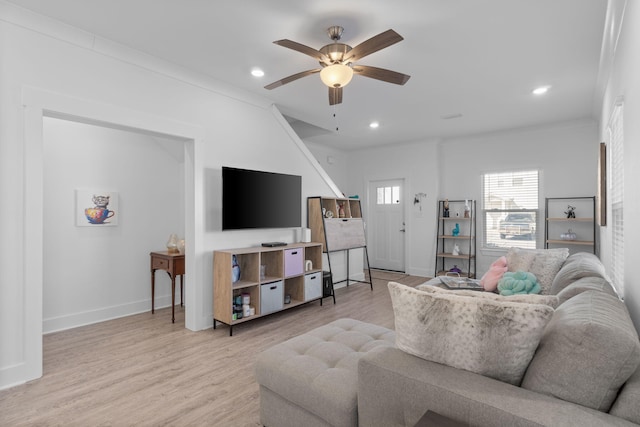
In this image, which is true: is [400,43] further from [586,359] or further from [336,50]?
[586,359]

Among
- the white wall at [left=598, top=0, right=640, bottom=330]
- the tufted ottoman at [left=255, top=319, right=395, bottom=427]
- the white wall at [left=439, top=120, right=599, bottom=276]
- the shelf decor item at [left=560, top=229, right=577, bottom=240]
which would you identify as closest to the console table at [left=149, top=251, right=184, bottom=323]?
the tufted ottoman at [left=255, top=319, right=395, bottom=427]

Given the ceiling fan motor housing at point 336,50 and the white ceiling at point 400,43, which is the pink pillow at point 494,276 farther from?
the ceiling fan motor housing at point 336,50

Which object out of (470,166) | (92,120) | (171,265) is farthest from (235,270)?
(470,166)

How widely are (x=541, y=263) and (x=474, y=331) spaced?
7.56 ft

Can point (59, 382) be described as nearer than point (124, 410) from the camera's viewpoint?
No

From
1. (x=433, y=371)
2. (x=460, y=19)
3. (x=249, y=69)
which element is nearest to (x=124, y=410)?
(x=433, y=371)

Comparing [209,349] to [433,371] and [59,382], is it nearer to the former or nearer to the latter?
[59,382]

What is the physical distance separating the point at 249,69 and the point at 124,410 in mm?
2972

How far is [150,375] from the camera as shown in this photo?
8.23ft

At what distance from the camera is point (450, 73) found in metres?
3.43

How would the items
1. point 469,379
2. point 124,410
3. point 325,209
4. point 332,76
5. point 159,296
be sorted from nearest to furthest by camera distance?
point 469,379, point 124,410, point 332,76, point 159,296, point 325,209

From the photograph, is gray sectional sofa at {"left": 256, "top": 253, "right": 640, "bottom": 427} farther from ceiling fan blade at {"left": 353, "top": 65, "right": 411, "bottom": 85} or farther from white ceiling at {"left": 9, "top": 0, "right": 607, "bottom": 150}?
white ceiling at {"left": 9, "top": 0, "right": 607, "bottom": 150}

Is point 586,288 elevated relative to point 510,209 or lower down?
lower down

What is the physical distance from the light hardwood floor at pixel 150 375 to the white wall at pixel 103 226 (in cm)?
28
